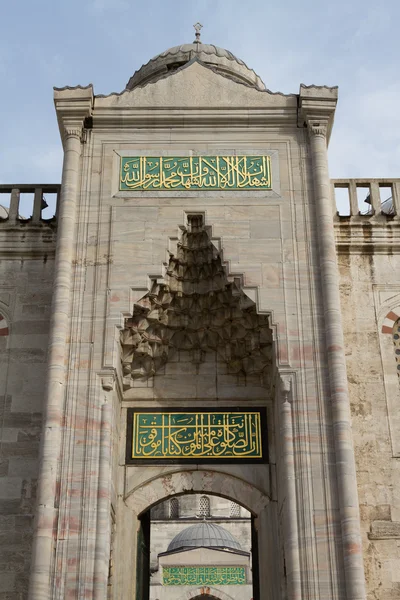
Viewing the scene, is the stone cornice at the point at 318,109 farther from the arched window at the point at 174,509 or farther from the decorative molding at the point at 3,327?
the arched window at the point at 174,509

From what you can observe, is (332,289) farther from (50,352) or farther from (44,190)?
(44,190)

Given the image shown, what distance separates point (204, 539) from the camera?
24.9 m

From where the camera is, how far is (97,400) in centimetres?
855

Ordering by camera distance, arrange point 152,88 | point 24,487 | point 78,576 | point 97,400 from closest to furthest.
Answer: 1. point 78,576
2. point 97,400
3. point 24,487
4. point 152,88

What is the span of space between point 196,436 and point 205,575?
52.7ft

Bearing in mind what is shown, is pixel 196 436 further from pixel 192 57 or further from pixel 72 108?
pixel 192 57

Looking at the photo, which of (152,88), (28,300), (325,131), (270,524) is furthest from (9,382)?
(325,131)

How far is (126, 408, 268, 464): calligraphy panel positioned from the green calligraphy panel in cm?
A: 1578

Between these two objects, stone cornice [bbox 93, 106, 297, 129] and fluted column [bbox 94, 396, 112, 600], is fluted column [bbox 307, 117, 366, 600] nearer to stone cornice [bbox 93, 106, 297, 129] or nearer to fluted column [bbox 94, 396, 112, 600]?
stone cornice [bbox 93, 106, 297, 129]

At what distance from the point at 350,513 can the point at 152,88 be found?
595 centimetres

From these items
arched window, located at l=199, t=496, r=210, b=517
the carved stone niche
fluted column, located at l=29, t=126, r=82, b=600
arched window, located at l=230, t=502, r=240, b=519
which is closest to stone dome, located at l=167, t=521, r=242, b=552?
arched window, located at l=199, t=496, r=210, b=517

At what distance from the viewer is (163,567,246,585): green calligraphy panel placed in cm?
2389

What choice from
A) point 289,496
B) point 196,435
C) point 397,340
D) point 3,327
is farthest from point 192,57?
point 289,496

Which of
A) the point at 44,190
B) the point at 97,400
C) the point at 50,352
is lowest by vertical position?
the point at 97,400
